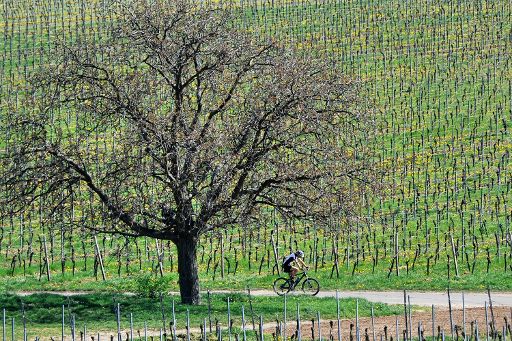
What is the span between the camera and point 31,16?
8769cm

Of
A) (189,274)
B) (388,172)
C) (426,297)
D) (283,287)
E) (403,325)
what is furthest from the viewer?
(388,172)

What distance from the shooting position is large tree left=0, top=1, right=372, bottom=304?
30375 mm

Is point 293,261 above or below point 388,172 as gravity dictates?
below

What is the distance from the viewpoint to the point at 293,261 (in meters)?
35.4

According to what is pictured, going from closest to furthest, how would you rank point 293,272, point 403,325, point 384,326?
point 384,326 → point 403,325 → point 293,272

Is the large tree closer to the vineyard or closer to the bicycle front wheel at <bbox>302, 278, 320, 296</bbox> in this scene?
the vineyard

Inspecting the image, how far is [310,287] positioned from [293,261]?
91 cm

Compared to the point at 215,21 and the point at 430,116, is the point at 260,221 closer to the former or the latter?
the point at 215,21

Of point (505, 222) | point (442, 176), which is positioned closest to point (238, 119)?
point (505, 222)

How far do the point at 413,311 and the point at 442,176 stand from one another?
74.0 ft

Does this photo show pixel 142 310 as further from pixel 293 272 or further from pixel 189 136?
pixel 293 272

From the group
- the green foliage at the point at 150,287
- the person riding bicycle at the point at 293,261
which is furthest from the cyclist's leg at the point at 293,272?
the green foliage at the point at 150,287

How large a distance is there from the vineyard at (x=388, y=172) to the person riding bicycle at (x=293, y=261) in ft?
2.98

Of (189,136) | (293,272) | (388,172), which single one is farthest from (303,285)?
(388,172)
